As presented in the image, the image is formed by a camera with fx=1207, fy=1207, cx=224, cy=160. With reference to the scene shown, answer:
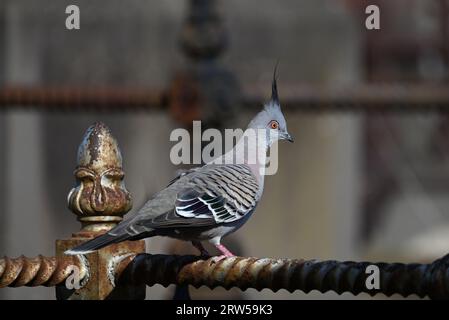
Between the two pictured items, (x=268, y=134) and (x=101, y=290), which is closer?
(x=101, y=290)

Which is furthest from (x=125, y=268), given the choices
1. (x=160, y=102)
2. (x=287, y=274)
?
(x=160, y=102)

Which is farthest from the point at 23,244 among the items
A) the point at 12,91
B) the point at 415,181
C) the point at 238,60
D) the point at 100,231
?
the point at 415,181

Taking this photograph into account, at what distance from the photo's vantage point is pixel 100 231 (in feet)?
8.84

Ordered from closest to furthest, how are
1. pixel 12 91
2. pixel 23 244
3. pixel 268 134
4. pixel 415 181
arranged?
pixel 268 134
pixel 12 91
pixel 23 244
pixel 415 181

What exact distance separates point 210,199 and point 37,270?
56cm

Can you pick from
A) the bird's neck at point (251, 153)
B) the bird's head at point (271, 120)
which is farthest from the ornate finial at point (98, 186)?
the bird's head at point (271, 120)

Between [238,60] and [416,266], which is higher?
[238,60]

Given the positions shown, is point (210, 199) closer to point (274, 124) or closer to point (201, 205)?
point (201, 205)

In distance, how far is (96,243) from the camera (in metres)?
2.57

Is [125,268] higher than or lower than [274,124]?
lower

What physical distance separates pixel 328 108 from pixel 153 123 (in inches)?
44.5

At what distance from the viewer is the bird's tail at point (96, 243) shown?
256cm

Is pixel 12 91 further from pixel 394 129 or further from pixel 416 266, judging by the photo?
pixel 394 129

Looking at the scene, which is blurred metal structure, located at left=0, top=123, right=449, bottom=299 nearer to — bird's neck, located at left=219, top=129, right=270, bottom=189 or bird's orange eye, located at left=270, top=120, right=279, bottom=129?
bird's neck, located at left=219, top=129, right=270, bottom=189
